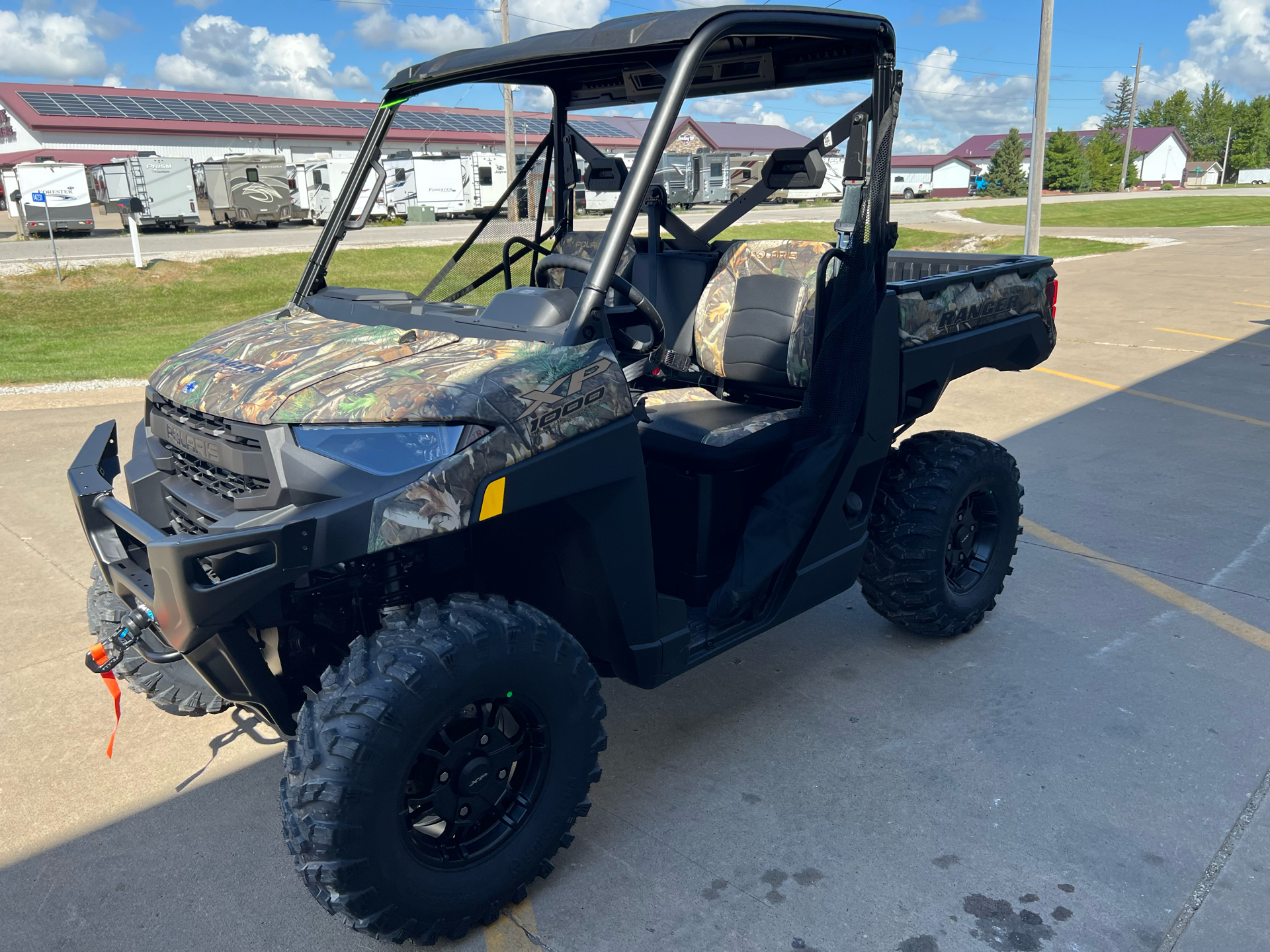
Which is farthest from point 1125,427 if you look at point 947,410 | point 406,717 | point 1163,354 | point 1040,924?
point 406,717

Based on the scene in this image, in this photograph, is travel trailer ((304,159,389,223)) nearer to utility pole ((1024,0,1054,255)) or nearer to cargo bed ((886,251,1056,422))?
utility pole ((1024,0,1054,255))

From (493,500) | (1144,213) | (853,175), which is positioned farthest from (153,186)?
(1144,213)

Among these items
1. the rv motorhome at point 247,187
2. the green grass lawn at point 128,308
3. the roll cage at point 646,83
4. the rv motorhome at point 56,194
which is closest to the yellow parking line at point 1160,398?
the roll cage at point 646,83

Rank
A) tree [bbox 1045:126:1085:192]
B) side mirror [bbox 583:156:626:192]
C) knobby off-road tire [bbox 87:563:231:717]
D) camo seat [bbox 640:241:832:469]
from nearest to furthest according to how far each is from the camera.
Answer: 1. knobby off-road tire [bbox 87:563:231:717]
2. camo seat [bbox 640:241:832:469]
3. side mirror [bbox 583:156:626:192]
4. tree [bbox 1045:126:1085:192]

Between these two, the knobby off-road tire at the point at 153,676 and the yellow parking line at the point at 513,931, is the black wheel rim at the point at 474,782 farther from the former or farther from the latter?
the knobby off-road tire at the point at 153,676

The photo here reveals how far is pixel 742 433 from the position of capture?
3.25m

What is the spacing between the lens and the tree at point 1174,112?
3996 inches

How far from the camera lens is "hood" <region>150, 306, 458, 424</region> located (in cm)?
238

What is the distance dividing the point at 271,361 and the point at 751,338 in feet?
6.33

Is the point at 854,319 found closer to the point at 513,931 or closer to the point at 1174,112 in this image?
the point at 513,931

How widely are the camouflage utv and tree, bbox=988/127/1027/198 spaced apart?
2520 inches

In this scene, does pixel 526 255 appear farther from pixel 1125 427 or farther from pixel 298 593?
pixel 1125 427

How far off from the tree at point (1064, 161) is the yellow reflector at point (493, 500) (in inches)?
2582

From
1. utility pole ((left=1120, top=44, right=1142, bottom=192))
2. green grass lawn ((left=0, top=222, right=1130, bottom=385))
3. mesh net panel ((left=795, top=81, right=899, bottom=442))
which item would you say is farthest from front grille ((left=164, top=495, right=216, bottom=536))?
utility pole ((left=1120, top=44, right=1142, bottom=192))
